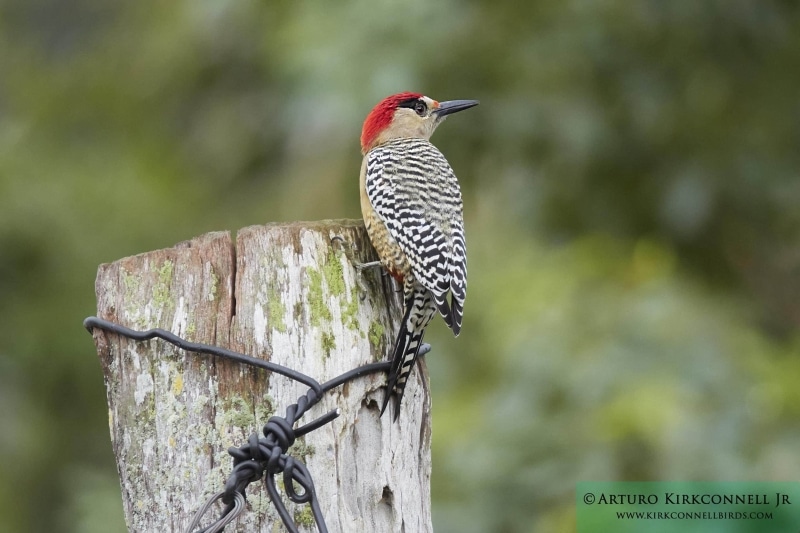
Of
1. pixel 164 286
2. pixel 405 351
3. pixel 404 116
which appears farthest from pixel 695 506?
pixel 164 286

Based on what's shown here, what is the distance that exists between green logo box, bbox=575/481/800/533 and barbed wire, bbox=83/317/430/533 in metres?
1.95

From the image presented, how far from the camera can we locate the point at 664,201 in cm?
534

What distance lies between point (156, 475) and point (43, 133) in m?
6.53

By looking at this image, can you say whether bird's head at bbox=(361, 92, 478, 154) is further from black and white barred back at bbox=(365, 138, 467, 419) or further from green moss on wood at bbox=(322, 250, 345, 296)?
green moss on wood at bbox=(322, 250, 345, 296)

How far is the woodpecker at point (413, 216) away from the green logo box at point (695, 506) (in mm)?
1079

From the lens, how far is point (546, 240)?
5633 millimetres

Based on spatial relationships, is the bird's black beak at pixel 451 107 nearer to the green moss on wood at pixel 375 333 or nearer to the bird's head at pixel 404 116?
the bird's head at pixel 404 116

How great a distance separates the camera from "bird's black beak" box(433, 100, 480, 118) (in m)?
5.01

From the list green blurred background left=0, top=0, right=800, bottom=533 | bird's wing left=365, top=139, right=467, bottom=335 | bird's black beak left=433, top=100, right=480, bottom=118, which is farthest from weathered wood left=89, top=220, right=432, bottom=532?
bird's black beak left=433, top=100, right=480, bottom=118

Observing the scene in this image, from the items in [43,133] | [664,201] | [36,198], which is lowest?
[664,201]

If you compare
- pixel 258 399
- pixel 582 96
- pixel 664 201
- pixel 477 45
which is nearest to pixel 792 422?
pixel 664 201

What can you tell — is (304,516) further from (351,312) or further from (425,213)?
(425,213)

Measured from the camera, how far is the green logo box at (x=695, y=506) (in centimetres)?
399

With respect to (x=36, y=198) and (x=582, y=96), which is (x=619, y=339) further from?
(x=36, y=198)
